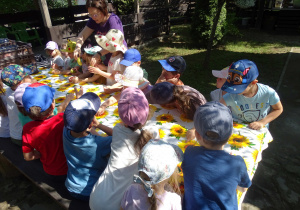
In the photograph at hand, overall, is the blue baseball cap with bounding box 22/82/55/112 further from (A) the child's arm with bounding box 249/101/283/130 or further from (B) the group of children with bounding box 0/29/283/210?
(A) the child's arm with bounding box 249/101/283/130

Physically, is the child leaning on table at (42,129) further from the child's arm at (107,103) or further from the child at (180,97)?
the child at (180,97)

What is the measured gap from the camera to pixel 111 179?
5.38ft

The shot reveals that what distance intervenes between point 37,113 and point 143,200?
48.7 inches

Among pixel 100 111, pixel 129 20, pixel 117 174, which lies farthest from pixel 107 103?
pixel 129 20

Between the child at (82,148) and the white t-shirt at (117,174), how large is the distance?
23 cm

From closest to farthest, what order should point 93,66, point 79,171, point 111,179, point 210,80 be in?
point 111,179, point 79,171, point 93,66, point 210,80

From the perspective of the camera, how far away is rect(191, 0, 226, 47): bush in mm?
8688

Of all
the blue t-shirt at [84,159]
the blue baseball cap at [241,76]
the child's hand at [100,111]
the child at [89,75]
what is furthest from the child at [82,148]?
the child at [89,75]

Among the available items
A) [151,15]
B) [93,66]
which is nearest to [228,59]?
[151,15]

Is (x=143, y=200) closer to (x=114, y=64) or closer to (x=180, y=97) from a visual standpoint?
(x=180, y=97)

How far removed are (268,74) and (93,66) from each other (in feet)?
17.5

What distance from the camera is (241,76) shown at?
2102mm

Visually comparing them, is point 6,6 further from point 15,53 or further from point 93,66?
point 93,66

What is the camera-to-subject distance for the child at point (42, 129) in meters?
1.93
